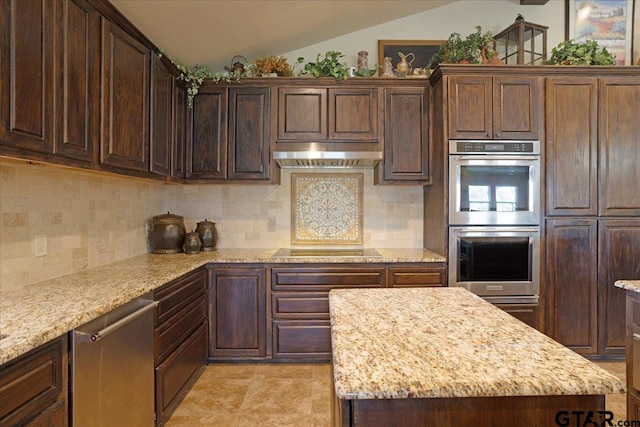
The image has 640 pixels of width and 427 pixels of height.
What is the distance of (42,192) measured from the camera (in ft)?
6.19

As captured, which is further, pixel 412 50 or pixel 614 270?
pixel 412 50

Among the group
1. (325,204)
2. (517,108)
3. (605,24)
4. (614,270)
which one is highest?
(605,24)

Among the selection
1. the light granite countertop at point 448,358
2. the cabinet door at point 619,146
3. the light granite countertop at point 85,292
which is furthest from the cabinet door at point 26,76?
the cabinet door at point 619,146

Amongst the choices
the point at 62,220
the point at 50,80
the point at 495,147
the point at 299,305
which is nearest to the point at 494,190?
the point at 495,147

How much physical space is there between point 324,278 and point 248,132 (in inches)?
Answer: 56.9

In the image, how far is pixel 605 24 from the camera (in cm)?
334

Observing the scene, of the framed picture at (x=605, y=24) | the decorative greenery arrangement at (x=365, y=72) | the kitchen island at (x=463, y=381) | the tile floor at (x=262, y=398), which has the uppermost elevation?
the framed picture at (x=605, y=24)

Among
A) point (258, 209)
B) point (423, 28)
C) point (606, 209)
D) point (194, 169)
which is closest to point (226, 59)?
point (194, 169)

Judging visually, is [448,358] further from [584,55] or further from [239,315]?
[584,55]

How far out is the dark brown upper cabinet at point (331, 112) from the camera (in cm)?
302

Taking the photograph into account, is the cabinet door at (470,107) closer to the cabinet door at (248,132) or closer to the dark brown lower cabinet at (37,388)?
the cabinet door at (248,132)

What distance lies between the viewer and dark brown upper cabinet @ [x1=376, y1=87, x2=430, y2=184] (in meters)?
3.01

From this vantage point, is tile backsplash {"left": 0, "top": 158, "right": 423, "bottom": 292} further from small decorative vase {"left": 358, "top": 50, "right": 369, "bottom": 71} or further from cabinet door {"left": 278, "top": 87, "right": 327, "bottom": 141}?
small decorative vase {"left": 358, "top": 50, "right": 369, "bottom": 71}

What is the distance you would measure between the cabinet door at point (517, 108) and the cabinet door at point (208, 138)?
89.9 inches
